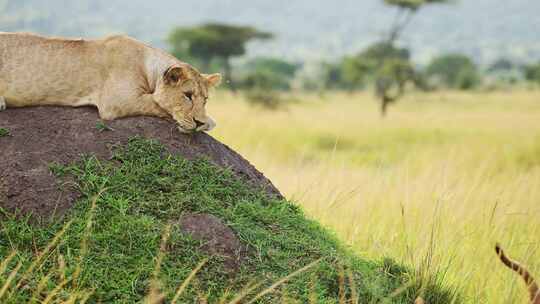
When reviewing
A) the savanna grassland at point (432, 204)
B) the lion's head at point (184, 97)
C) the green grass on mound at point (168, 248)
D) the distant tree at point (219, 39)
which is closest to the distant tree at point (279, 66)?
the distant tree at point (219, 39)

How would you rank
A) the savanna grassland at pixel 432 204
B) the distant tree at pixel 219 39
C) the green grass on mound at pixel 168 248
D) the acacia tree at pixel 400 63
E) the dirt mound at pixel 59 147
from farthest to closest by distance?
1. the distant tree at pixel 219 39
2. the acacia tree at pixel 400 63
3. the savanna grassland at pixel 432 204
4. the dirt mound at pixel 59 147
5. the green grass on mound at pixel 168 248

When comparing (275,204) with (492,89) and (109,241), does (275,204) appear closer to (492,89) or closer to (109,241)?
(109,241)

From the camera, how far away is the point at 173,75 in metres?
4.71

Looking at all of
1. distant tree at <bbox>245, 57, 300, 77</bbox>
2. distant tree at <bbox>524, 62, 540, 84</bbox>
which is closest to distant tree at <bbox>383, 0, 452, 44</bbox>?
distant tree at <bbox>524, 62, 540, 84</bbox>

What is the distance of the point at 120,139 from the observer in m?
4.50

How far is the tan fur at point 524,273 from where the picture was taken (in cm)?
311

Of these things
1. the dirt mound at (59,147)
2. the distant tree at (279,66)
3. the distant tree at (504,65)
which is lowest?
the distant tree at (504,65)

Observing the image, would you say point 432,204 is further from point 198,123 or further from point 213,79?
point 198,123

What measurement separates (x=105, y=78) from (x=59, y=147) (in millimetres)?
849

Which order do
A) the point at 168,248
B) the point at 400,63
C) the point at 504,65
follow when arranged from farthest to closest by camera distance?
the point at 504,65 → the point at 400,63 → the point at 168,248

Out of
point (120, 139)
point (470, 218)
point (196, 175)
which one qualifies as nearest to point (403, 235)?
point (470, 218)

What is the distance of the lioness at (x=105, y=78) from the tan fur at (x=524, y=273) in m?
2.16

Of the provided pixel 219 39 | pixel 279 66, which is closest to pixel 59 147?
pixel 219 39

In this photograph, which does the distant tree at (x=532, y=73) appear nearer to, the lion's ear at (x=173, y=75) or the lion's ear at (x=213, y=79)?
the lion's ear at (x=213, y=79)
